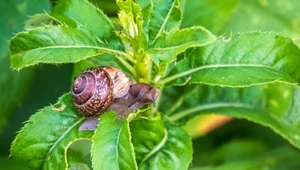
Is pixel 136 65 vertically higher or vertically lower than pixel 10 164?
higher

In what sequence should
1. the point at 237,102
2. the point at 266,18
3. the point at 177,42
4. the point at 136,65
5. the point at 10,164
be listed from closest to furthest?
the point at 177,42 → the point at 136,65 → the point at 237,102 → the point at 10,164 → the point at 266,18

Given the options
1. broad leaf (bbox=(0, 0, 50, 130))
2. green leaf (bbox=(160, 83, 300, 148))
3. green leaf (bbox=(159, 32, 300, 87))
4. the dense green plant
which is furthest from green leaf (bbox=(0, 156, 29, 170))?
green leaf (bbox=(159, 32, 300, 87))

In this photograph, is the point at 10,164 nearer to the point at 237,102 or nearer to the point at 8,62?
the point at 8,62

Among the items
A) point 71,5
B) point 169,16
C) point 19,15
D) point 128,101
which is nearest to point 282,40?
point 169,16

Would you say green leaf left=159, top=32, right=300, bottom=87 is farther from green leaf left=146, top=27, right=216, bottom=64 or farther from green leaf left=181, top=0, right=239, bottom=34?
green leaf left=181, top=0, right=239, bottom=34

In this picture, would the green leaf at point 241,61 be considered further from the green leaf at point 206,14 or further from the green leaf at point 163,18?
the green leaf at point 206,14

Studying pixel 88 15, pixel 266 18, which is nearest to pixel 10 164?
pixel 88 15

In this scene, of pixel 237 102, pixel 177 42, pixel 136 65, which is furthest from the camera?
pixel 237 102
